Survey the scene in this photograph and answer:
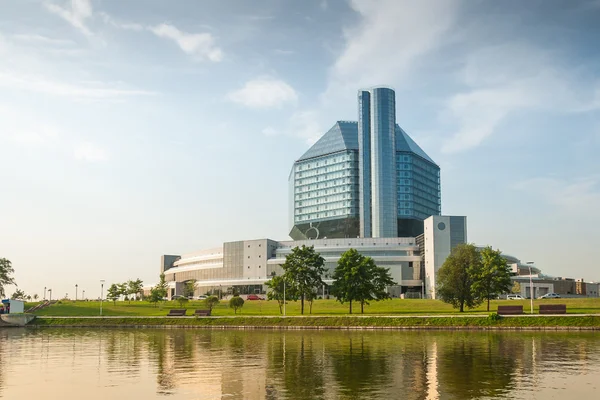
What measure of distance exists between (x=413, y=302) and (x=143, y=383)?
291 feet

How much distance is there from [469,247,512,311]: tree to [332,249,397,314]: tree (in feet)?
51.5

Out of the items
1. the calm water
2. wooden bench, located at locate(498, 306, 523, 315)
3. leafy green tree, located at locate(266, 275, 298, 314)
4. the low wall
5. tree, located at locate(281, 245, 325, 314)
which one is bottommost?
the low wall

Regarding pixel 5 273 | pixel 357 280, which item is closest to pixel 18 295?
pixel 5 273

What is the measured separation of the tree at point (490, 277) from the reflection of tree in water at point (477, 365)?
3040cm

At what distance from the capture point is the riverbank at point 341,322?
262 ft

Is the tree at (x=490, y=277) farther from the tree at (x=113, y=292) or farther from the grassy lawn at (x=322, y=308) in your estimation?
the tree at (x=113, y=292)

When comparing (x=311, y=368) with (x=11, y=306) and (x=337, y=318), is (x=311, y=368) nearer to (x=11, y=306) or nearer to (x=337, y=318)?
→ (x=337, y=318)

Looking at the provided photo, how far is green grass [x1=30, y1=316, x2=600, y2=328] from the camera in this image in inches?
3151

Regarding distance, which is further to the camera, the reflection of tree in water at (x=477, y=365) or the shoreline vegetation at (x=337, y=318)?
the shoreline vegetation at (x=337, y=318)

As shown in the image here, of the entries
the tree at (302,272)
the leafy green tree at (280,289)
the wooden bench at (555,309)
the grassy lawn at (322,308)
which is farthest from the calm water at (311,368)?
the leafy green tree at (280,289)

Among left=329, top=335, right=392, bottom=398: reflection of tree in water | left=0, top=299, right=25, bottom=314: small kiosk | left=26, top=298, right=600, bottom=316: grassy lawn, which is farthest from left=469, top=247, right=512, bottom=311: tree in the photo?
left=0, top=299, right=25, bottom=314: small kiosk

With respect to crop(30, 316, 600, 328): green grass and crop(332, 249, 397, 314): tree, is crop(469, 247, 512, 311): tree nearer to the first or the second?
crop(30, 316, 600, 328): green grass

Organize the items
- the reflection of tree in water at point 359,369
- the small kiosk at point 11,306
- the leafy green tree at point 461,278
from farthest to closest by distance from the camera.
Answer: the small kiosk at point 11,306, the leafy green tree at point 461,278, the reflection of tree in water at point 359,369

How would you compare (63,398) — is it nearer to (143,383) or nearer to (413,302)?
(143,383)
